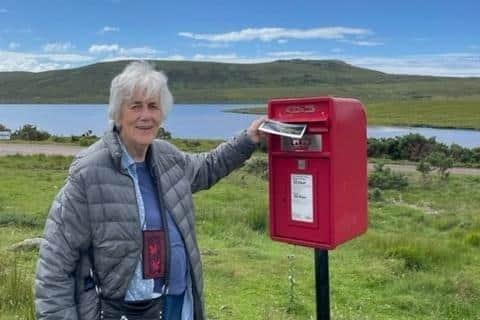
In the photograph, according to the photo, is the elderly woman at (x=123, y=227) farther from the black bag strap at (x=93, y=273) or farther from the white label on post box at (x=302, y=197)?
the white label on post box at (x=302, y=197)

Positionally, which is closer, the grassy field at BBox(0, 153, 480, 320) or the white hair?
the white hair

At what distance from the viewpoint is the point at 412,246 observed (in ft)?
25.9

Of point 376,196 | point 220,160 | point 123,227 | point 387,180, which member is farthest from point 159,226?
point 387,180

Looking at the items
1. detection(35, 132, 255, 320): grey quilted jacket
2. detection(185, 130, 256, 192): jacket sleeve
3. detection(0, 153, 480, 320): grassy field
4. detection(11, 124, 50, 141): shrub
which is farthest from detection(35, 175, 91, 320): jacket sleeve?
detection(11, 124, 50, 141): shrub

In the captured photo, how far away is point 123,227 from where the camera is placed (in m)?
2.55

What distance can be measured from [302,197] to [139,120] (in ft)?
2.69

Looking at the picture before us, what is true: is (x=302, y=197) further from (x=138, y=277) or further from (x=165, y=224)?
(x=138, y=277)

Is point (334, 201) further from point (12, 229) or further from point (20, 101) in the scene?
point (20, 101)

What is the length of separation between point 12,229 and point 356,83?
17139cm

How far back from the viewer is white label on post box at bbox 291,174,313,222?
9.25 feet

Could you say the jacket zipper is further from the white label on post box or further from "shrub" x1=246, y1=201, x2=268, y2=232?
"shrub" x1=246, y1=201, x2=268, y2=232

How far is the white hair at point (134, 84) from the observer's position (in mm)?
2557

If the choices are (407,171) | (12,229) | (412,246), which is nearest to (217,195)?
(12,229)

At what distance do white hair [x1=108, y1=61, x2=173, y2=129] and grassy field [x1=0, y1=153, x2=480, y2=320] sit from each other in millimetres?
2385
